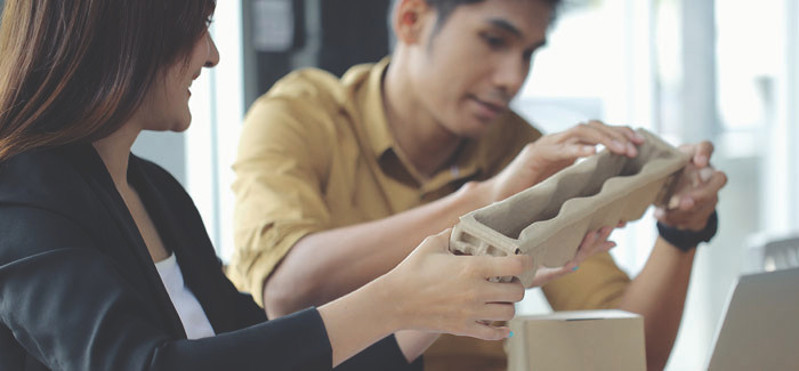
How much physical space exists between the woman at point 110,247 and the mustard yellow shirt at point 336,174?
0.44 m

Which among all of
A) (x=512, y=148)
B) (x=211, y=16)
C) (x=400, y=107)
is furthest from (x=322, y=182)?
(x=211, y=16)

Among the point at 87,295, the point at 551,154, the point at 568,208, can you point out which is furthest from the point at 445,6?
the point at 87,295

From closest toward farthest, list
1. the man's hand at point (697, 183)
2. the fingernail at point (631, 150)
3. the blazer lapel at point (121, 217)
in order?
the blazer lapel at point (121, 217), the fingernail at point (631, 150), the man's hand at point (697, 183)

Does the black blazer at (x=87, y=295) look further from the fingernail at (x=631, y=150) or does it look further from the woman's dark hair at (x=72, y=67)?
the fingernail at (x=631, y=150)

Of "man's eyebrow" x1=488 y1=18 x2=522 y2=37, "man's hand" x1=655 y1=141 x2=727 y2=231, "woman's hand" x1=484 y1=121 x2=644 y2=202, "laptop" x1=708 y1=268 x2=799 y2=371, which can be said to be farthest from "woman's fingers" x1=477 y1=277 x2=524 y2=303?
"man's eyebrow" x1=488 y1=18 x2=522 y2=37

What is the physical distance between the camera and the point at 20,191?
754mm

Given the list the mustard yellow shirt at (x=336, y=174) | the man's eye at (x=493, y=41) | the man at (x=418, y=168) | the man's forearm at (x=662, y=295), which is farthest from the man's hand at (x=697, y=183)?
the man's eye at (x=493, y=41)

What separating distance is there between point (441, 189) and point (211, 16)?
2.43 ft

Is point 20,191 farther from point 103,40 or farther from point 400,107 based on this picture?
point 400,107

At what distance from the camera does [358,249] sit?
4.16 feet

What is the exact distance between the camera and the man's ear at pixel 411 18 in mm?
1534

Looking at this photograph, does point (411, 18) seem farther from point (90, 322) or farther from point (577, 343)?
point (90, 322)

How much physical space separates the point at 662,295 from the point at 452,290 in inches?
27.2

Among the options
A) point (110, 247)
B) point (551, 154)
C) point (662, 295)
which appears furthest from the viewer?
point (662, 295)
